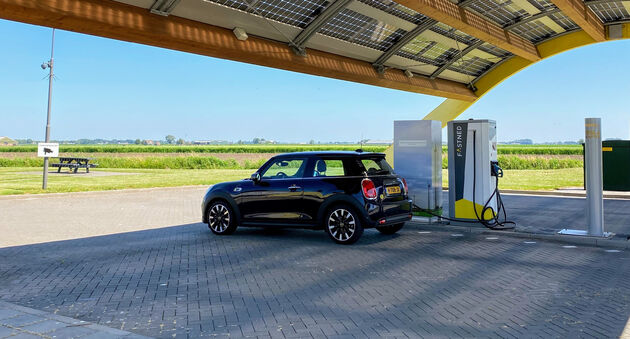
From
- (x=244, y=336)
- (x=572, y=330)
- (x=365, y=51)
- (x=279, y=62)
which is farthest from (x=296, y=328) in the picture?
(x=365, y=51)

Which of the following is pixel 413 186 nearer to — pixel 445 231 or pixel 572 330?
pixel 445 231

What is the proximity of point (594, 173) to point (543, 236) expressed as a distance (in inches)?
56.1

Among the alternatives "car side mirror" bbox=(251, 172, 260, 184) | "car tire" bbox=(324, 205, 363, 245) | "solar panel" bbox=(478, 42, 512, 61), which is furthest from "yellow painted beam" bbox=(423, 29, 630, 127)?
"car side mirror" bbox=(251, 172, 260, 184)

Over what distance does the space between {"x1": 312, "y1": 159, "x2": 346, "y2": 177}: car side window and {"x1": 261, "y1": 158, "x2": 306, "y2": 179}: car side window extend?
28cm

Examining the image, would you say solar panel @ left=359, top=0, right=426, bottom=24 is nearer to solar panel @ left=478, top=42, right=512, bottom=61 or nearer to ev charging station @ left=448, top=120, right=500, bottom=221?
ev charging station @ left=448, top=120, right=500, bottom=221

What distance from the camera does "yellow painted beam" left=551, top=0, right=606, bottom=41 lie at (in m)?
10.9

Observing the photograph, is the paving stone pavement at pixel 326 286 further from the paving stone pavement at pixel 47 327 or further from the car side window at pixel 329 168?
the car side window at pixel 329 168

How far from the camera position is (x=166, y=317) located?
15.6ft

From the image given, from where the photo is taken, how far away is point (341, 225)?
851cm

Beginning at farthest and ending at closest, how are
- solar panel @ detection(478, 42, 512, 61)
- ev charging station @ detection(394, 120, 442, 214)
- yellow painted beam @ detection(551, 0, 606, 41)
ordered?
solar panel @ detection(478, 42, 512, 61) → ev charging station @ detection(394, 120, 442, 214) → yellow painted beam @ detection(551, 0, 606, 41)

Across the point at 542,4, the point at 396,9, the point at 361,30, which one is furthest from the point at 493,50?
the point at 361,30

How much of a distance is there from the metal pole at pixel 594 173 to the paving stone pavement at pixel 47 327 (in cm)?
802

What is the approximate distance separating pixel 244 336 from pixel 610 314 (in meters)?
→ 3.44

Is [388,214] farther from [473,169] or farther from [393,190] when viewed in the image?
[473,169]
